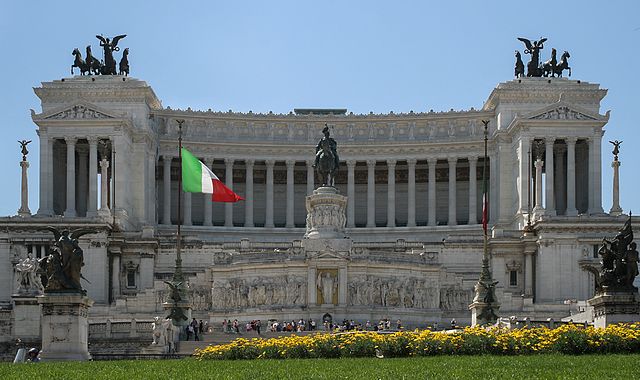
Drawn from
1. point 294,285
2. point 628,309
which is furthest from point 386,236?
point 628,309

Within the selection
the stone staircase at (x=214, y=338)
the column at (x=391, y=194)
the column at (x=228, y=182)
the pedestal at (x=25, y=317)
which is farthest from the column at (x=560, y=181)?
the pedestal at (x=25, y=317)

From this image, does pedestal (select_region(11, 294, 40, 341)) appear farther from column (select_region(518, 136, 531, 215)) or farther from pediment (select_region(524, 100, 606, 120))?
pediment (select_region(524, 100, 606, 120))

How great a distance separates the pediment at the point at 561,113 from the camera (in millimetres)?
122250

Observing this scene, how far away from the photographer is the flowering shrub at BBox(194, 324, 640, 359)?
5359 centimetres

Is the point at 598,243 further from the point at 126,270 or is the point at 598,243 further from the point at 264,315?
the point at 126,270

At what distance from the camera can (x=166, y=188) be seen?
429 ft

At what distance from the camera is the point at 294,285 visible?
95625 mm

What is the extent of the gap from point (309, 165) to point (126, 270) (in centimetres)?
2870

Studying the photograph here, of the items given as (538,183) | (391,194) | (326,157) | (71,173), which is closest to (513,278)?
(538,183)

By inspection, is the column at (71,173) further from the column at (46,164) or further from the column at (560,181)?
the column at (560,181)

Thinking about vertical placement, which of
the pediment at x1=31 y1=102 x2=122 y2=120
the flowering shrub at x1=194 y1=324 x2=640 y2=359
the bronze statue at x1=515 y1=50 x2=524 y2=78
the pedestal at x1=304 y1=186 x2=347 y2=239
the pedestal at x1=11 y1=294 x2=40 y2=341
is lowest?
the pedestal at x1=11 y1=294 x2=40 y2=341

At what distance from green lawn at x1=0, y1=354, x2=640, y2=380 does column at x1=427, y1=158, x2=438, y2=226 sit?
257ft

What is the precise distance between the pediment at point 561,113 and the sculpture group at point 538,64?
8.17 metres

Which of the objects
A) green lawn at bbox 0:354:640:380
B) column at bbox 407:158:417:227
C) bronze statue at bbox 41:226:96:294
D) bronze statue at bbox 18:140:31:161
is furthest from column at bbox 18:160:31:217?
green lawn at bbox 0:354:640:380
